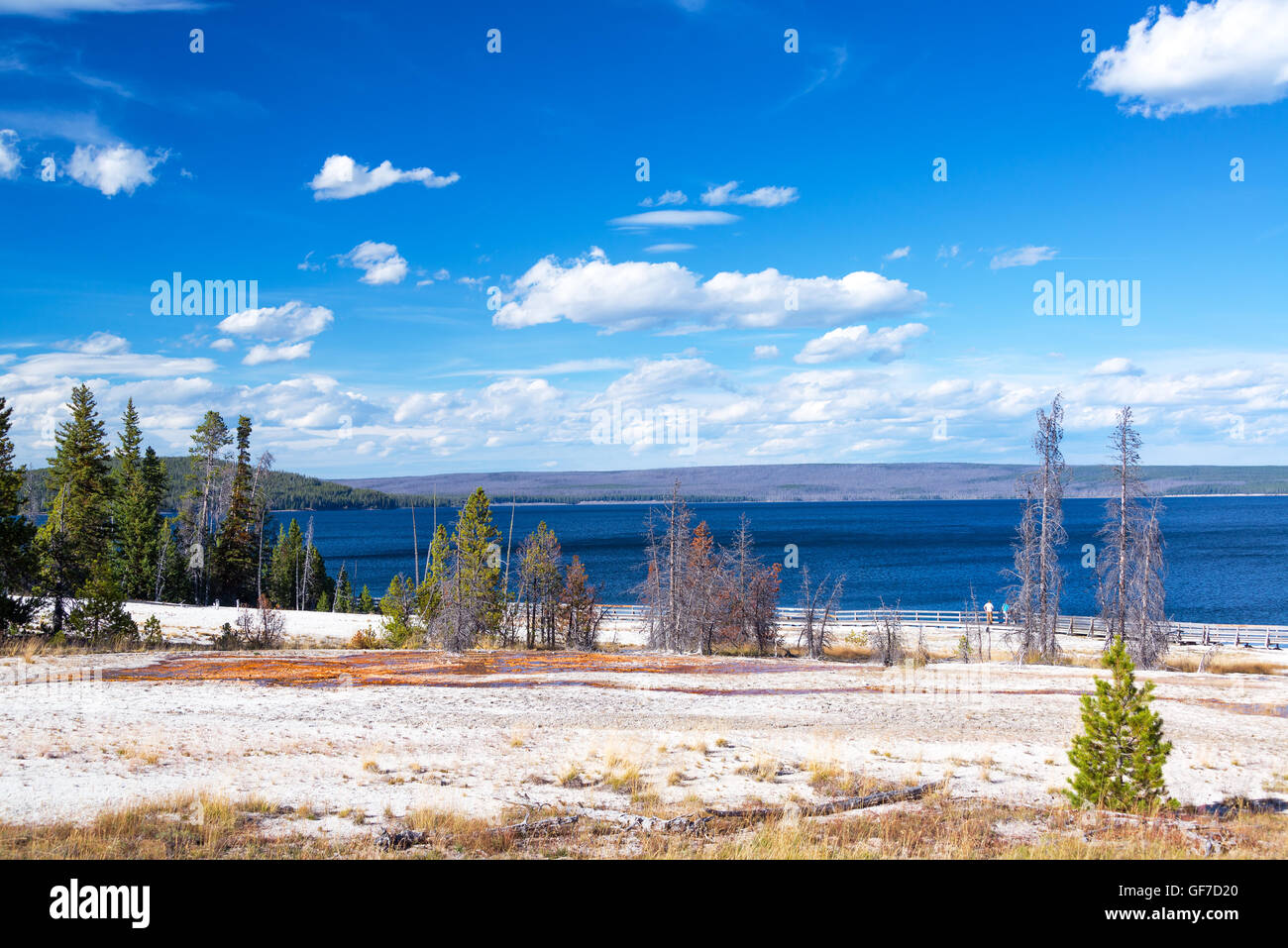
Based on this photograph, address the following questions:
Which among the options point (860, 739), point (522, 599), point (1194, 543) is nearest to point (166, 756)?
point (860, 739)

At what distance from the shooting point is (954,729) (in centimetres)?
1795

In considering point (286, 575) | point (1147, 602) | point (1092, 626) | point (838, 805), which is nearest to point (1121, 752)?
point (838, 805)

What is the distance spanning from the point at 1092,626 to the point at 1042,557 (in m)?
14.5

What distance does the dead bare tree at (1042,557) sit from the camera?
35266mm

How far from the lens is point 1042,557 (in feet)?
119

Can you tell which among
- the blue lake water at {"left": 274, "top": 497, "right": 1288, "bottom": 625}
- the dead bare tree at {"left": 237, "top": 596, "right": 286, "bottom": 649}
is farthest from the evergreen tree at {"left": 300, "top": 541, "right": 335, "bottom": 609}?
the dead bare tree at {"left": 237, "top": 596, "right": 286, "bottom": 649}

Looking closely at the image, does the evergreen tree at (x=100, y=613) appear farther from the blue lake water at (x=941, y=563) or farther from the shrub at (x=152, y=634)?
the blue lake water at (x=941, y=563)

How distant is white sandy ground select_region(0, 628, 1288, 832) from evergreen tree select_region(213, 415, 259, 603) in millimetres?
37456

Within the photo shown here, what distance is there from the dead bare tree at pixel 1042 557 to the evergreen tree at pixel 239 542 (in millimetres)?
53061

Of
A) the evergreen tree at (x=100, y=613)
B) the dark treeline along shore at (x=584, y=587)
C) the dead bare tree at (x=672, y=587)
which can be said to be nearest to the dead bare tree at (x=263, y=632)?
the dark treeline along shore at (x=584, y=587)

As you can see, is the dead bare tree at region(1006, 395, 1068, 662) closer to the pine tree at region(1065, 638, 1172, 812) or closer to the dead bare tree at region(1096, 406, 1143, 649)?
the dead bare tree at region(1096, 406, 1143, 649)
